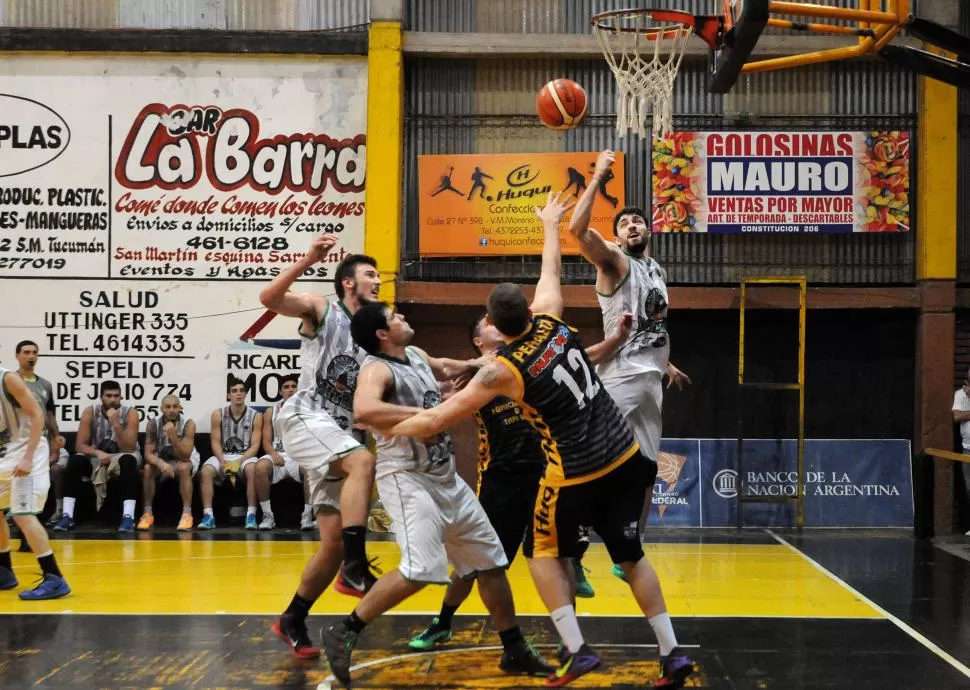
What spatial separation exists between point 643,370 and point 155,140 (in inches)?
329

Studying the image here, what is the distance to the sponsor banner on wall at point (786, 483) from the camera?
1332cm

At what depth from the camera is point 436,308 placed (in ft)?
45.7

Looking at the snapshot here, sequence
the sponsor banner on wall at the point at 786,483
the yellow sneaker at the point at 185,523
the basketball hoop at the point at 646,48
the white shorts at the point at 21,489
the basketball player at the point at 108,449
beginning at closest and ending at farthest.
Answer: the white shorts at the point at 21,489
the basketball hoop at the point at 646,48
the yellow sneaker at the point at 185,523
the basketball player at the point at 108,449
the sponsor banner on wall at the point at 786,483

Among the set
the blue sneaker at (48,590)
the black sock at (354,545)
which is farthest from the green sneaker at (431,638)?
the blue sneaker at (48,590)

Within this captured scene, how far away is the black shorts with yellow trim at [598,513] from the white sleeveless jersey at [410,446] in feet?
1.80

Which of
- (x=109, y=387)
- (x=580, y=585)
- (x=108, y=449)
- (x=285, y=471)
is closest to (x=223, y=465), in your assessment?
(x=285, y=471)

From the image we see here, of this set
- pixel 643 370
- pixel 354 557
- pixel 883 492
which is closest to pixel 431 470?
pixel 354 557

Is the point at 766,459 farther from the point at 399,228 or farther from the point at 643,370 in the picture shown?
the point at 643,370

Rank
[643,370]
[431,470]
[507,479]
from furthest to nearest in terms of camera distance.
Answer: [643,370]
[507,479]
[431,470]

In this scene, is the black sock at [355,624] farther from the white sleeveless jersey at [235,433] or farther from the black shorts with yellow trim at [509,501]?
the white sleeveless jersey at [235,433]

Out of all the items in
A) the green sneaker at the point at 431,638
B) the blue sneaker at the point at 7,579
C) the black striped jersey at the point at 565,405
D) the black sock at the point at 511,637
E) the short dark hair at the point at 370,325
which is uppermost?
the short dark hair at the point at 370,325

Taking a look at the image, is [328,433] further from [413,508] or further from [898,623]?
[898,623]

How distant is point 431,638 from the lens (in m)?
6.69

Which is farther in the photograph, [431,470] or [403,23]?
[403,23]
